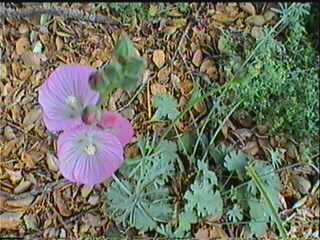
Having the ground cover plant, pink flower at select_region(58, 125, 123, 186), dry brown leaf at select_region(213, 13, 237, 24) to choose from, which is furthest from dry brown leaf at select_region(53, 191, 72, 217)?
dry brown leaf at select_region(213, 13, 237, 24)

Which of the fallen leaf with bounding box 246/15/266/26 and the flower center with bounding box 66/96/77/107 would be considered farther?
the fallen leaf with bounding box 246/15/266/26

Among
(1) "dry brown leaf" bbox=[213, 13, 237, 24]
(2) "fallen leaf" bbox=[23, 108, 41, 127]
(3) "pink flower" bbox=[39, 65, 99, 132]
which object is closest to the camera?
(3) "pink flower" bbox=[39, 65, 99, 132]

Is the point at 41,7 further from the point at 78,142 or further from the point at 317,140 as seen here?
the point at 317,140

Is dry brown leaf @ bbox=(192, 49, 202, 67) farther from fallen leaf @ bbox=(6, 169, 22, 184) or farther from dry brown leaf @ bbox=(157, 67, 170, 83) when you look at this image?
fallen leaf @ bbox=(6, 169, 22, 184)

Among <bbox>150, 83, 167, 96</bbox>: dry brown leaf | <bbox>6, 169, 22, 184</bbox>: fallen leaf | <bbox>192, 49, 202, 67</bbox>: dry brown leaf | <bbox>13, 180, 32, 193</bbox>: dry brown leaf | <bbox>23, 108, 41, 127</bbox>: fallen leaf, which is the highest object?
<bbox>192, 49, 202, 67</bbox>: dry brown leaf

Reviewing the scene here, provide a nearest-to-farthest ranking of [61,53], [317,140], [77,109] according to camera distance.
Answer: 1. [77,109]
2. [61,53]
3. [317,140]

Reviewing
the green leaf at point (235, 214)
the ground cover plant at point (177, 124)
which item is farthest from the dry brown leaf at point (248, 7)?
the green leaf at point (235, 214)

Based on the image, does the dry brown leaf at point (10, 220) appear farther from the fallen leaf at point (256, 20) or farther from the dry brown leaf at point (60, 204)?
the fallen leaf at point (256, 20)

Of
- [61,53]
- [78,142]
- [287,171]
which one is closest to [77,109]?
[78,142]

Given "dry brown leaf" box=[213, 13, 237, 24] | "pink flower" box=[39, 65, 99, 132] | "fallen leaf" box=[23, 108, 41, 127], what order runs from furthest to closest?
"dry brown leaf" box=[213, 13, 237, 24]
"fallen leaf" box=[23, 108, 41, 127]
"pink flower" box=[39, 65, 99, 132]
